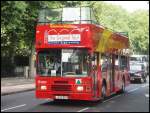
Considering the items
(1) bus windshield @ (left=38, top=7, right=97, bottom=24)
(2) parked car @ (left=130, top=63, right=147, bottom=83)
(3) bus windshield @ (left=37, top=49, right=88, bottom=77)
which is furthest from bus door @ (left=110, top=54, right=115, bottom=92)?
(2) parked car @ (left=130, top=63, right=147, bottom=83)

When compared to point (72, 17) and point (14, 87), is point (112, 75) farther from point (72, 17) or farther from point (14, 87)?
point (14, 87)

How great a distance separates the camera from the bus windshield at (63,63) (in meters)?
18.4

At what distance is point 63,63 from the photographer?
1844 cm

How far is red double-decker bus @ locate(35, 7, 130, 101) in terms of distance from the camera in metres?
18.3

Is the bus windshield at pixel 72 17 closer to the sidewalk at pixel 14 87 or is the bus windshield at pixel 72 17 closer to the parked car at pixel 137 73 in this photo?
the sidewalk at pixel 14 87

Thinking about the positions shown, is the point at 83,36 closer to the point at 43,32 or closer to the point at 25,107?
the point at 43,32

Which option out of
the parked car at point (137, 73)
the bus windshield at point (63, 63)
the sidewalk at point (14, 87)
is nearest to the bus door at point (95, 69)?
the bus windshield at point (63, 63)

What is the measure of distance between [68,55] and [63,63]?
0.35 m

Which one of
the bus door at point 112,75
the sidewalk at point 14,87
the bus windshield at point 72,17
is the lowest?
the sidewalk at point 14,87

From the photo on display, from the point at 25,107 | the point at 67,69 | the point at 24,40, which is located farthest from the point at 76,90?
the point at 24,40

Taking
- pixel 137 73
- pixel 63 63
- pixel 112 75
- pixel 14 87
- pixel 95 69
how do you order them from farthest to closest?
1. pixel 137 73
2. pixel 14 87
3. pixel 112 75
4. pixel 95 69
5. pixel 63 63

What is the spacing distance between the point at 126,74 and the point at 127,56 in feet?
3.41

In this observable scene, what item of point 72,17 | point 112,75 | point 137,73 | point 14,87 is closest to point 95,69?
point 72,17

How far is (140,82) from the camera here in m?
43.4
